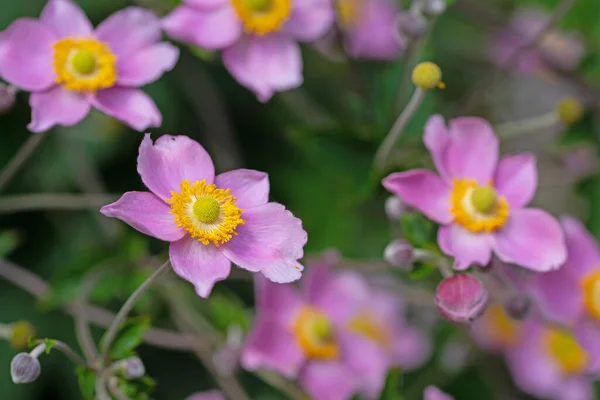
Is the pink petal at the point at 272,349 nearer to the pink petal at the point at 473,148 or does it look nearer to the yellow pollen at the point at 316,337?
the yellow pollen at the point at 316,337

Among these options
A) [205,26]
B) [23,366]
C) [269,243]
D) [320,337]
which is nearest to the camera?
[23,366]

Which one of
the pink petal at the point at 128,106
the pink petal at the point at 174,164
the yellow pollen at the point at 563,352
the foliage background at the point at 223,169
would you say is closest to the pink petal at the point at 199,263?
the pink petal at the point at 174,164

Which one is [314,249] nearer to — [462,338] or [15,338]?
[462,338]

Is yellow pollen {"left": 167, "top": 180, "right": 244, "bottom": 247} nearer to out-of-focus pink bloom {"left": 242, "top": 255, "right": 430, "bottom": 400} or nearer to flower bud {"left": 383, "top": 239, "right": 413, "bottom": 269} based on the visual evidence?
flower bud {"left": 383, "top": 239, "right": 413, "bottom": 269}

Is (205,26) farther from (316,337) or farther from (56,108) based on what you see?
(316,337)

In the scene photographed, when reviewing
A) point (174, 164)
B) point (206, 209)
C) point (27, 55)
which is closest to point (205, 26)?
point (27, 55)
